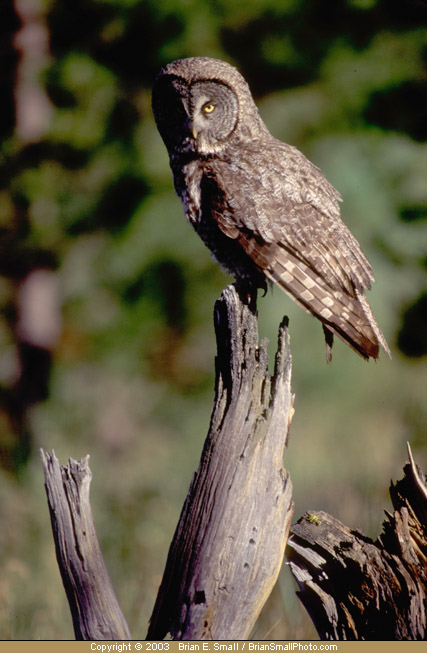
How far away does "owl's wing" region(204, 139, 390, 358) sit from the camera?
10.00ft

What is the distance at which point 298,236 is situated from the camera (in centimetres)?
321

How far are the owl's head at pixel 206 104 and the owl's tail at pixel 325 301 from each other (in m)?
0.64

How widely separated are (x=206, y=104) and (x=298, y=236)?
80 cm

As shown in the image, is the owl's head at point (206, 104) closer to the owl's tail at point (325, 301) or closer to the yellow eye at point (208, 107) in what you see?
the yellow eye at point (208, 107)

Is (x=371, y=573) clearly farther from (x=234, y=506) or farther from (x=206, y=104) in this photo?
(x=206, y=104)

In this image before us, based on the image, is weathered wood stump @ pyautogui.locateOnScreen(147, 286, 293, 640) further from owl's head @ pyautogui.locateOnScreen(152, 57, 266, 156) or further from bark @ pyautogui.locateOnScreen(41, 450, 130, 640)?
owl's head @ pyautogui.locateOnScreen(152, 57, 266, 156)

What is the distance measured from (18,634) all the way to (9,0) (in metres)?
5.76

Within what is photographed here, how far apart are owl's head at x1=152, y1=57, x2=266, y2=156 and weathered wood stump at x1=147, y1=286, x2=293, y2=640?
1126 millimetres

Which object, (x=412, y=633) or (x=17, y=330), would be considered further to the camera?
(x=17, y=330)

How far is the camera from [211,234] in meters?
3.30

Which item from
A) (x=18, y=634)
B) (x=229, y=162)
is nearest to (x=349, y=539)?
(x=229, y=162)

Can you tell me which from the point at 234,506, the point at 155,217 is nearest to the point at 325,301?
the point at 234,506

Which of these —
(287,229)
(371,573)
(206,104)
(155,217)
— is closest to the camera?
(371,573)

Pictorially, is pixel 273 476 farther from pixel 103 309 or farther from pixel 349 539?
pixel 103 309
